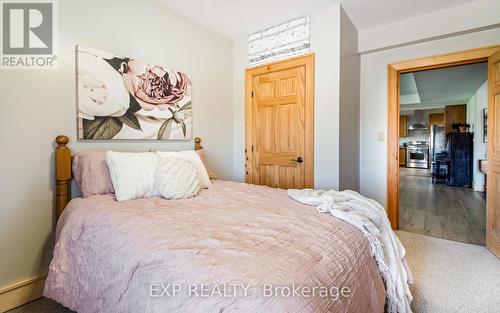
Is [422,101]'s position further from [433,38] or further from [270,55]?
[270,55]

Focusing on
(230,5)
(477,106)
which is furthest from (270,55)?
(477,106)

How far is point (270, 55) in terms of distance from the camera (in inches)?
125

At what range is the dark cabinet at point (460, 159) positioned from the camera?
632 centimetres

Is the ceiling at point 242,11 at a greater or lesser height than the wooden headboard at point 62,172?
greater

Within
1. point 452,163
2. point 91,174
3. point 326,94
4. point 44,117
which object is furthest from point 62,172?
point 452,163

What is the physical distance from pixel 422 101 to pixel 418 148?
3213 millimetres

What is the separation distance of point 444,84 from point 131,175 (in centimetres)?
665

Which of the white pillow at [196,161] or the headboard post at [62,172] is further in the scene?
the white pillow at [196,161]

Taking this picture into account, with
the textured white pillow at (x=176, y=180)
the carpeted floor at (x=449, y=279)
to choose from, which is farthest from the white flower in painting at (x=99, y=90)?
the carpeted floor at (x=449, y=279)

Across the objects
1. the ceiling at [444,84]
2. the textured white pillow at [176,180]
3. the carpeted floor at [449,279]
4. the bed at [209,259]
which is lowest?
the carpeted floor at [449,279]

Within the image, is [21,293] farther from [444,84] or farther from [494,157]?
[444,84]

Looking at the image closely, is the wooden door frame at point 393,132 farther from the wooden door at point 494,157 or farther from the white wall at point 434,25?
the wooden door at point 494,157

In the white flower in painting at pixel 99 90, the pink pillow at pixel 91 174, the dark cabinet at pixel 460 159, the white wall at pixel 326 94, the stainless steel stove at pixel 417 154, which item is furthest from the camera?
the stainless steel stove at pixel 417 154

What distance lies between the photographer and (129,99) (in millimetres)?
2303
